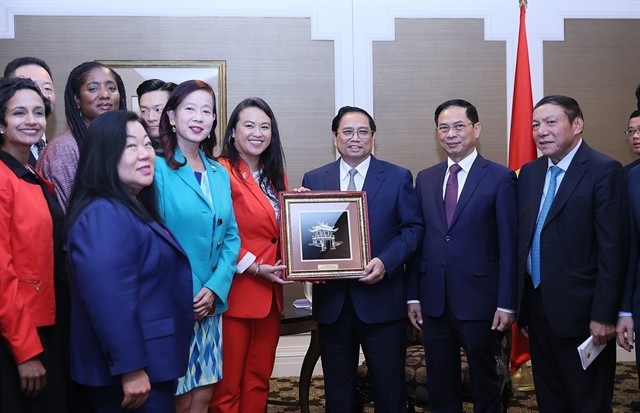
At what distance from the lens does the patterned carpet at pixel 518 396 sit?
4223 millimetres

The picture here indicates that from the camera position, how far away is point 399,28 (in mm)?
5078

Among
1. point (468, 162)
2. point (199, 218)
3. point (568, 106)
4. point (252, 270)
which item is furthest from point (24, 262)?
point (568, 106)

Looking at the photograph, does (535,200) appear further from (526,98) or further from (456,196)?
(526,98)

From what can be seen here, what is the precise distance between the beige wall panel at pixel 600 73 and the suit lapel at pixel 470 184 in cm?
226

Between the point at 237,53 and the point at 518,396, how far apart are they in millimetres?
2995

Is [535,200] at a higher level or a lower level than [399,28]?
lower

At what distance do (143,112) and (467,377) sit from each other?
2118 mm

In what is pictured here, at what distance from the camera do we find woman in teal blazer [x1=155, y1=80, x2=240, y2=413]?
107 inches

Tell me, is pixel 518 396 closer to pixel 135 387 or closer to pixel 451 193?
pixel 451 193

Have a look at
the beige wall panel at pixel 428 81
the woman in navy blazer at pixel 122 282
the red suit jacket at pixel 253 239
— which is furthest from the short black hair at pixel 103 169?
the beige wall panel at pixel 428 81

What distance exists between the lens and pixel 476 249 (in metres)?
3.17

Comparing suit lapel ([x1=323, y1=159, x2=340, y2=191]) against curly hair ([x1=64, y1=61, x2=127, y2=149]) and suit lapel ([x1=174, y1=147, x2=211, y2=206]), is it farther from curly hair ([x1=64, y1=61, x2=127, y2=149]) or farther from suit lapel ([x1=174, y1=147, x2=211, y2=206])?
curly hair ([x1=64, y1=61, x2=127, y2=149])

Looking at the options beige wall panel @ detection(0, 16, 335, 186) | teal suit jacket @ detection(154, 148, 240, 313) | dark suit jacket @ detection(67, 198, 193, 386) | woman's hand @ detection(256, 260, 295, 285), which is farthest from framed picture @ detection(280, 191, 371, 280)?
beige wall panel @ detection(0, 16, 335, 186)

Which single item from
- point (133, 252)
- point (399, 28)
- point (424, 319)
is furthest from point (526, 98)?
point (133, 252)
